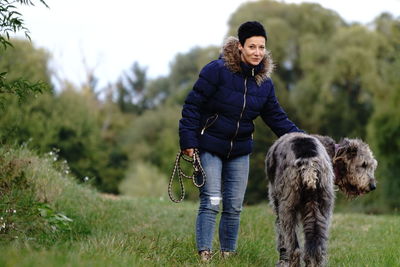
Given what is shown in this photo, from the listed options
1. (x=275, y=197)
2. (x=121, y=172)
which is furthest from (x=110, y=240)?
(x=121, y=172)

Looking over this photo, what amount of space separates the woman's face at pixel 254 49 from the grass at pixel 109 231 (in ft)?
6.99

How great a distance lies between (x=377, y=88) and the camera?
2789cm

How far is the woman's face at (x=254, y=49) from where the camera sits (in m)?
5.71

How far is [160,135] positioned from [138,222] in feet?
116

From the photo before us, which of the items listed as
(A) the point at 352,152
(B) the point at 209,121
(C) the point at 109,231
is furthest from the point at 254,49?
(C) the point at 109,231

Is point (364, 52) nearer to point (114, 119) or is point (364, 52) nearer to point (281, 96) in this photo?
point (281, 96)

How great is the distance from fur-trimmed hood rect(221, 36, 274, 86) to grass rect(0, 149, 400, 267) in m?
2.01

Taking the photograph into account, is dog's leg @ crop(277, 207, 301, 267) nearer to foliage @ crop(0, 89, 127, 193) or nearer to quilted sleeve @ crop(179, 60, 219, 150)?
quilted sleeve @ crop(179, 60, 219, 150)

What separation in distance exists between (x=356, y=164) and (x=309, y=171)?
1.20m

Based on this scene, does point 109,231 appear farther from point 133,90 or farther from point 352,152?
point 133,90

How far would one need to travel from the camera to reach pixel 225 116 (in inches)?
227

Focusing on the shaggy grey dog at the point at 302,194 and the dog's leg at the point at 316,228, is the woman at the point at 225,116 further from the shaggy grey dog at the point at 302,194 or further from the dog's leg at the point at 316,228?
the dog's leg at the point at 316,228

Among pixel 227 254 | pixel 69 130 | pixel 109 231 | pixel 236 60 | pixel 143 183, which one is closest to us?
pixel 236 60

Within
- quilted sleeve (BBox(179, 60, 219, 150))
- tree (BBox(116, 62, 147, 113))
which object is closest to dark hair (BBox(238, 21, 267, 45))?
quilted sleeve (BBox(179, 60, 219, 150))
